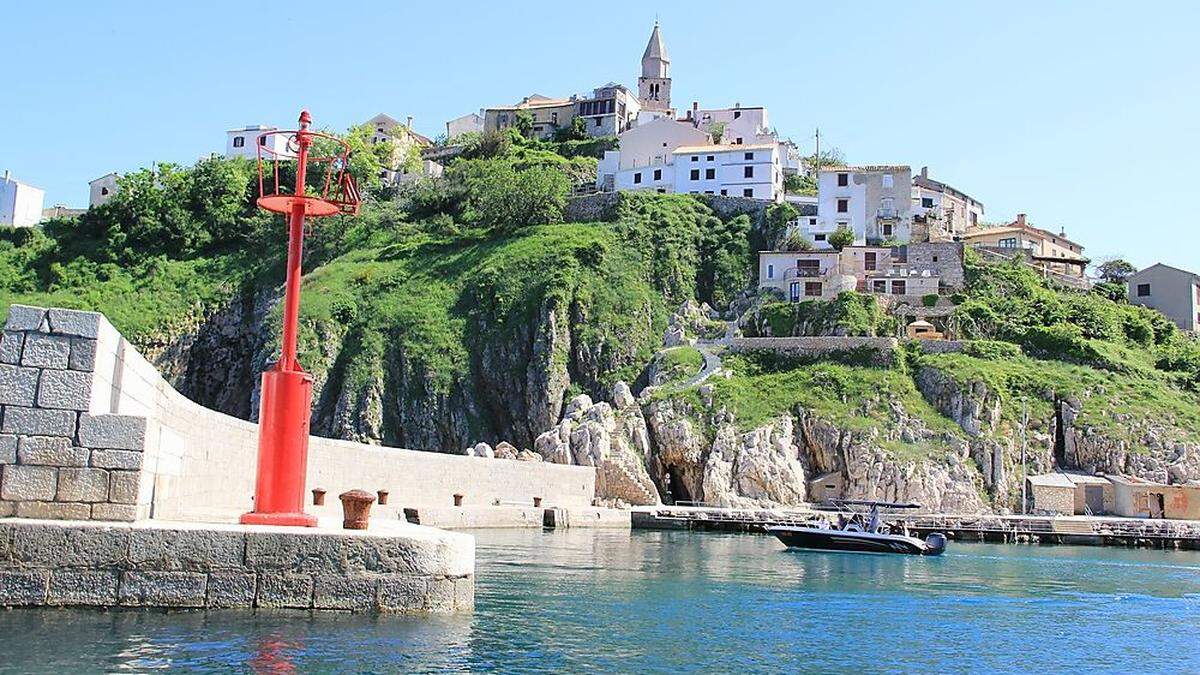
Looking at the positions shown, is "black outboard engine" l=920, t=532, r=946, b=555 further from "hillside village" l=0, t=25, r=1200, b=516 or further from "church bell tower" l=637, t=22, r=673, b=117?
"church bell tower" l=637, t=22, r=673, b=117

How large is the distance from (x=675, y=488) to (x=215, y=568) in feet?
155

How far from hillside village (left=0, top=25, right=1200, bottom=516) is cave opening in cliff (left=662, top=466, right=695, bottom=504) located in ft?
1.01

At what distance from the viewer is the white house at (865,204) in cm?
7919

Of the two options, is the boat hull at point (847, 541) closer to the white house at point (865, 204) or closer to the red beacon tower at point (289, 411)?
the red beacon tower at point (289, 411)

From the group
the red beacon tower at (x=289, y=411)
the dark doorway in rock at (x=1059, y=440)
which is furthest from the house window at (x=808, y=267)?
the red beacon tower at (x=289, y=411)

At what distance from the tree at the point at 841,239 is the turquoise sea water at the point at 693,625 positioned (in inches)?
1577

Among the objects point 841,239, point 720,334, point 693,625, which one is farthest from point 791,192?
point 693,625

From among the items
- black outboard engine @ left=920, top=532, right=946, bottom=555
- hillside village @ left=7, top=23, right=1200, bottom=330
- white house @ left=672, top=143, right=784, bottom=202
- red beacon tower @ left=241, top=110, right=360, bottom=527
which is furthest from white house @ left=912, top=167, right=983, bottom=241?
red beacon tower @ left=241, top=110, right=360, bottom=527

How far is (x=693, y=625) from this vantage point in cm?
2011

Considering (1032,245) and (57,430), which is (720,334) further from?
(57,430)

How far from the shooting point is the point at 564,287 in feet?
236

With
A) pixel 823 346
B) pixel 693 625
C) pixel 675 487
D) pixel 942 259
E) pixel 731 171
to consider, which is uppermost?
pixel 731 171

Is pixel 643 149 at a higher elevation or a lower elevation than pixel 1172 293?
higher

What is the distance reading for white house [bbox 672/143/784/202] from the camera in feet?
281
